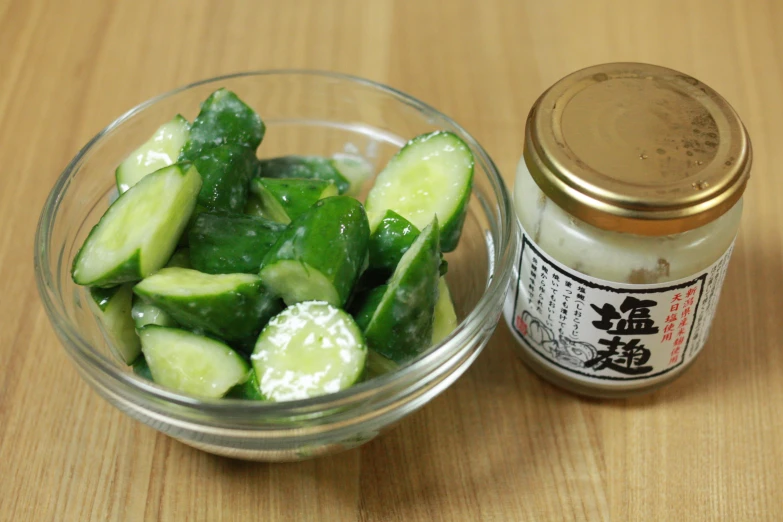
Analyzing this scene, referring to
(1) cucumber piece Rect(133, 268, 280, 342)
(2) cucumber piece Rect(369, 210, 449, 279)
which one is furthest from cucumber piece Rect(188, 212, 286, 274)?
(2) cucumber piece Rect(369, 210, 449, 279)

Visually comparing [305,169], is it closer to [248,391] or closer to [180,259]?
[180,259]

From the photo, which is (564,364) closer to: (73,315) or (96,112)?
(73,315)

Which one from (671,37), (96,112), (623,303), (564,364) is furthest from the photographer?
(671,37)

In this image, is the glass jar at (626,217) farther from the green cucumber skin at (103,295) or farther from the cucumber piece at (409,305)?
the green cucumber skin at (103,295)

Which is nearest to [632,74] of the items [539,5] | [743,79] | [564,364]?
[564,364]

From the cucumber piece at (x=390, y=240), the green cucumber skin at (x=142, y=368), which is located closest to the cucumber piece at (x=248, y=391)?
the green cucumber skin at (x=142, y=368)

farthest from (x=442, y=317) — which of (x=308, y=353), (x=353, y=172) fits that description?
(x=353, y=172)

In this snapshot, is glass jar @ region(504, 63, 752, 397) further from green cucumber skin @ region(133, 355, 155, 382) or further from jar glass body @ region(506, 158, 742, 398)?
green cucumber skin @ region(133, 355, 155, 382)
